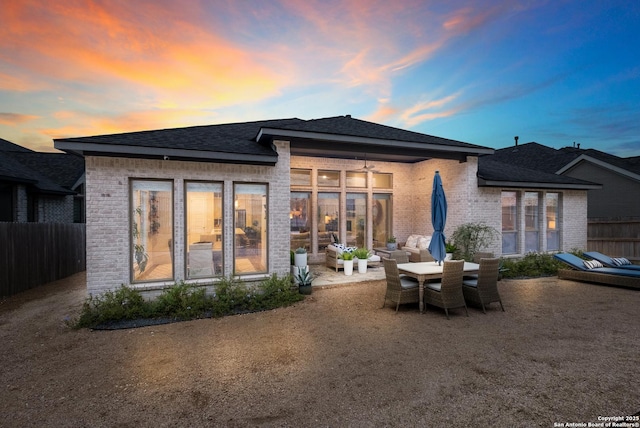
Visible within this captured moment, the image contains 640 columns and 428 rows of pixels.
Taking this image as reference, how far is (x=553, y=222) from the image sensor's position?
40.2 feet

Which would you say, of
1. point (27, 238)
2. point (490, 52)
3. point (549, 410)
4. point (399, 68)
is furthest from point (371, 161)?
point (27, 238)

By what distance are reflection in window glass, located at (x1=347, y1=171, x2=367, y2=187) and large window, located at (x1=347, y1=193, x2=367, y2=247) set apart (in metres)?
0.44

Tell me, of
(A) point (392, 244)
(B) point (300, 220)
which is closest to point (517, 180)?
(A) point (392, 244)

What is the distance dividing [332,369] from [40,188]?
15.8 meters

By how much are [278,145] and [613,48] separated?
64.1 feet

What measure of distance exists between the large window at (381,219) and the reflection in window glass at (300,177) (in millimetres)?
3238

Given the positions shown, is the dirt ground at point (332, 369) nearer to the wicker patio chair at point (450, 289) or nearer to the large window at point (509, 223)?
the wicker patio chair at point (450, 289)

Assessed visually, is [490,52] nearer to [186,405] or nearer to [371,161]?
[371,161]

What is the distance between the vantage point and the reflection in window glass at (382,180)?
12883 millimetres

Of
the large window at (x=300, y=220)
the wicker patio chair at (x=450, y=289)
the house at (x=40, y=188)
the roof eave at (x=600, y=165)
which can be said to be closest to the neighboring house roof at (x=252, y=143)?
the large window at (x=300, y=220)

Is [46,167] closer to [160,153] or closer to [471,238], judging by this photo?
[160,153]

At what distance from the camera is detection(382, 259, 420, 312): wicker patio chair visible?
6273 mm

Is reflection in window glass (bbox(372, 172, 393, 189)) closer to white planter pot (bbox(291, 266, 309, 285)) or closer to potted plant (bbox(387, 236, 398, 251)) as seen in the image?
potted plant (bbox(387, 236, 398, 251))

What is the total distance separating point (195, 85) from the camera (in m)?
11.5
